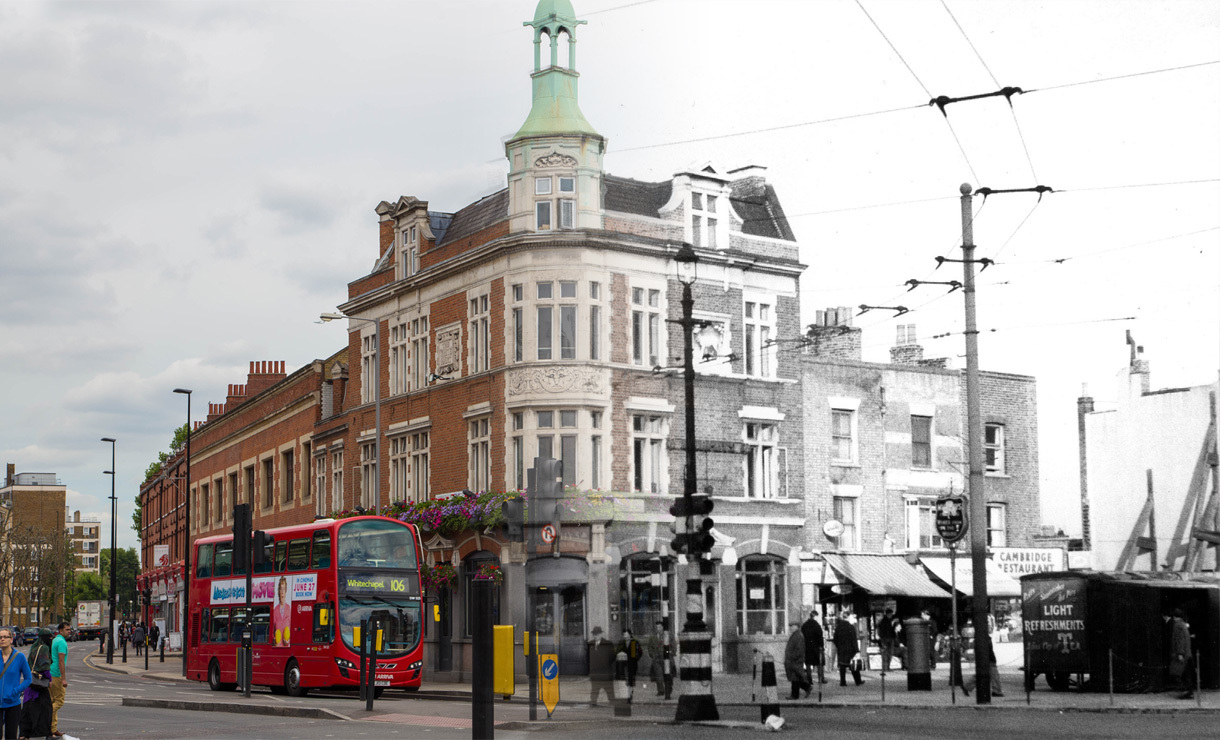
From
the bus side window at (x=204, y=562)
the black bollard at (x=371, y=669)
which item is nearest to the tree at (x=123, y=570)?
the bus side window at (x=204, y=562)

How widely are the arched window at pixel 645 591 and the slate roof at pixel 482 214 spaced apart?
3.63m

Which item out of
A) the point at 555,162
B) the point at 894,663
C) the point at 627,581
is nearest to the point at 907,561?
the point at 894,663

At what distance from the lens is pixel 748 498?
45.5 ft

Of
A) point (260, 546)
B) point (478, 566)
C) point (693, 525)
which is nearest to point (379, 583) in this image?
point (260, 546)

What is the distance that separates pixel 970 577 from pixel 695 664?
5.25 metres

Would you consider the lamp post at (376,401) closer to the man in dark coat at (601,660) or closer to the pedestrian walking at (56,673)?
the pedestrian walking at (56,673)

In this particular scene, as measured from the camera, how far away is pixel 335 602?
2609 centimetres

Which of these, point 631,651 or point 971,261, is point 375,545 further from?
point 971,261

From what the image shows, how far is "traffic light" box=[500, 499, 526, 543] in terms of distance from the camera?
14305 mm

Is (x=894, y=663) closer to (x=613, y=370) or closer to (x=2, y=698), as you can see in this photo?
(x=613, y=370)

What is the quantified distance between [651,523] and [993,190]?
5.40 metres

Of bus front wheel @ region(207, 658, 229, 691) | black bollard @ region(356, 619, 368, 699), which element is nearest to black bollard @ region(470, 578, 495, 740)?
black bollard @ region(356, 619, 368, 699)

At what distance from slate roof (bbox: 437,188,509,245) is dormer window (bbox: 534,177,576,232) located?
659 mm

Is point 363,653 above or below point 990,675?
below
